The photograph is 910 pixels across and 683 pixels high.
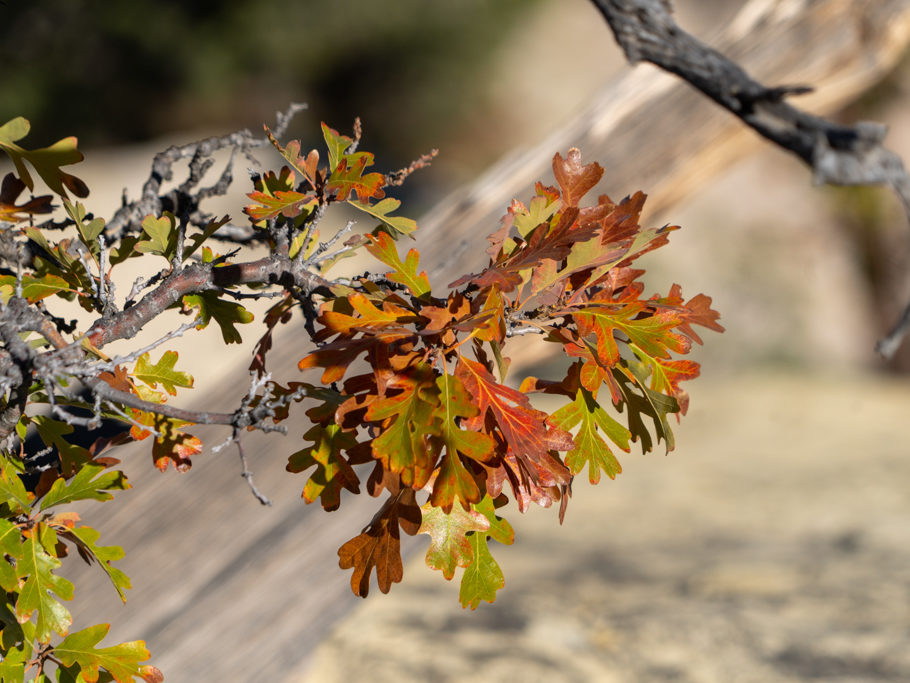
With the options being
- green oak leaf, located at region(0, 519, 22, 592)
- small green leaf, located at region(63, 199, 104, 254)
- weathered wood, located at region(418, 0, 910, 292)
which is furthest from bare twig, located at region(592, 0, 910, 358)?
green oak leaf, located at region(0, 519, 22, 592)

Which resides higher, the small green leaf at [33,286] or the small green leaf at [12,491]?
the small green leaf at [33,286]

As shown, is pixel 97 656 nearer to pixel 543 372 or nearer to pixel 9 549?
pixel 9 549

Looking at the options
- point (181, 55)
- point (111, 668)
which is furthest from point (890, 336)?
point (181, 55)

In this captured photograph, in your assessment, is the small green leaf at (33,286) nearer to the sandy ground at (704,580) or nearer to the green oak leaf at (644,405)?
the green oak leaf at (644,405)

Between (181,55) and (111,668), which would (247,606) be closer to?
(111,668)

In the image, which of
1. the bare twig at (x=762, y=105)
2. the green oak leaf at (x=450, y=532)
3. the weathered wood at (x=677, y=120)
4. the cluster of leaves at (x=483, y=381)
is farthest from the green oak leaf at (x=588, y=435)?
the weathered wood at (x=677, y=120)

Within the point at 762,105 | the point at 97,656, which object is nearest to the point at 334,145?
the point at 97,656

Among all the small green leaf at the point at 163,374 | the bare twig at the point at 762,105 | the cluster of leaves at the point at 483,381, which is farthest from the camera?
the bare twig at the point at 762,105
